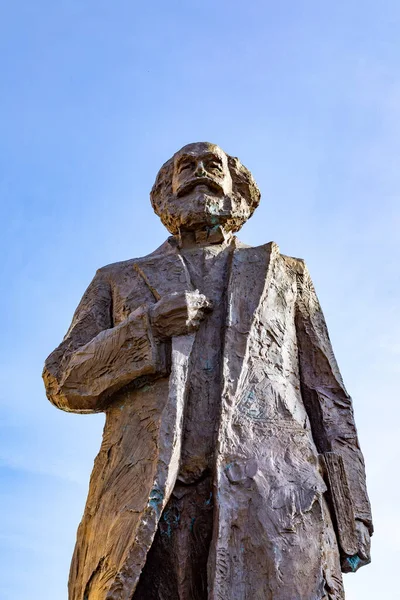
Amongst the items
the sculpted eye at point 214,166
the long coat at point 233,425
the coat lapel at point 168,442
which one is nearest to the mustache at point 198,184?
the sculpted eye at point 214,166

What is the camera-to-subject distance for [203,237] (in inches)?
255

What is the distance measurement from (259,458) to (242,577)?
0.66 meters

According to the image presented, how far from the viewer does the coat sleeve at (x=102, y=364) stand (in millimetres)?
5469

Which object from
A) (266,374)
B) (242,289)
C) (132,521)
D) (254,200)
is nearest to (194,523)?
(132,521)

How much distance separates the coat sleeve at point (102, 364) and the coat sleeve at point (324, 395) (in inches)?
40.6

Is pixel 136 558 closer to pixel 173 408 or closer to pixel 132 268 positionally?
pixel 173 408

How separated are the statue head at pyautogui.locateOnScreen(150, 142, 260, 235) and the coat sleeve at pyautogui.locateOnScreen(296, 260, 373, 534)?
63cm

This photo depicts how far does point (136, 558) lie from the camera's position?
4.63 metres

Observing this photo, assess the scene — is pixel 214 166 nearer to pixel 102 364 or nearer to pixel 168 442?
pixel 102 364

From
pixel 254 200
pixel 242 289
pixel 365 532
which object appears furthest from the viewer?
pixel 254 200

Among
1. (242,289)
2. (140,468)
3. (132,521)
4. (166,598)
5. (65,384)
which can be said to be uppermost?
(242,289)

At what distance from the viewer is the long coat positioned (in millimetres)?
4727

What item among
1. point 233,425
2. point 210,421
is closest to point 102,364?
point 210,421

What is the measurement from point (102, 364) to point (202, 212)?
55.2 inches
